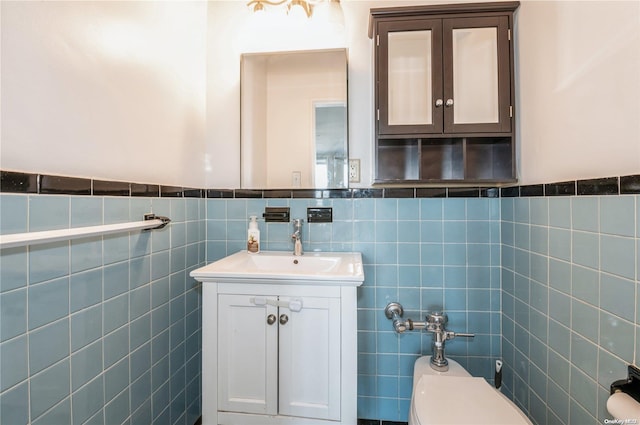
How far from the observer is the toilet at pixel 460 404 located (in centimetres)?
82

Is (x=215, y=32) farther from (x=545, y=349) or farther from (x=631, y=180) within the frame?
(x=545, y=349)

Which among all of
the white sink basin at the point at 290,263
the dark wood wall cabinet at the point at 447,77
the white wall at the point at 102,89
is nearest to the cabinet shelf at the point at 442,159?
the dark wood wall cabinet at the point at 447,77

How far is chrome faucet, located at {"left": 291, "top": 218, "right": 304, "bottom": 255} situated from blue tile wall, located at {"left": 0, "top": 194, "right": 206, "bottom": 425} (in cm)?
49

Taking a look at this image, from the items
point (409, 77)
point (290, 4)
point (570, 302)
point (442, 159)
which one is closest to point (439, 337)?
point (570, 302)

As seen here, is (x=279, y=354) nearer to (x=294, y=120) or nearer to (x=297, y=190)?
(x=297, y=190)

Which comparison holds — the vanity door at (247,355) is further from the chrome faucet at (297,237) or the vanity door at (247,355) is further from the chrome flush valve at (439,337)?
the chrome flush valve at (439,337)

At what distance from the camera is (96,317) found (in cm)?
83

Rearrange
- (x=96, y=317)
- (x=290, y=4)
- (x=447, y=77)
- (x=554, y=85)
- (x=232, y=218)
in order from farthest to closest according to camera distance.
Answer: (x=232, y=218) → (x=290, y=4) → (x=447, y=77) → (x=554, y=85) → (x=96, y=317)

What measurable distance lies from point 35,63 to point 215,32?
3.25 feet

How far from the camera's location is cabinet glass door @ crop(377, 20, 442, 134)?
1181 millimetres

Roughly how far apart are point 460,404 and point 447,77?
4.02 feet

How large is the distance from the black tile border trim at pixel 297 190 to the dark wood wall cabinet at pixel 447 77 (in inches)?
4.9

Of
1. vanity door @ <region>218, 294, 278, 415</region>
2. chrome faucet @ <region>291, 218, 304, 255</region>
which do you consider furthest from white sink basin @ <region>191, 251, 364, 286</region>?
vanity door @ <region>218, 294, 278, 415</region>

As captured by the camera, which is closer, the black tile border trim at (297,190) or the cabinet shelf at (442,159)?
the black tile border trim at (297,190)
